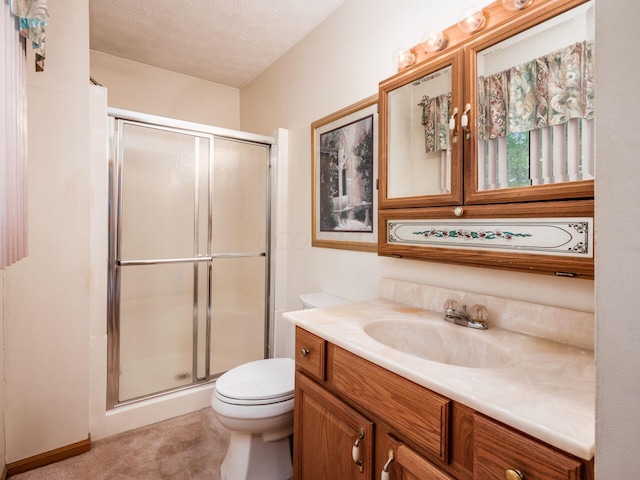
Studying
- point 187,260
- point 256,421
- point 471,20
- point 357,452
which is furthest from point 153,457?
point 471,20

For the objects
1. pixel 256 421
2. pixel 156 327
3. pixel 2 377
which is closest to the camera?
pixel 256 421

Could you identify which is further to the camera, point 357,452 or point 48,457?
point 48,457

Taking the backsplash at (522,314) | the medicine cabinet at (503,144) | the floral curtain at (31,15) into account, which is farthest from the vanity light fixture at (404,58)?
the floral curtain at (31,15)

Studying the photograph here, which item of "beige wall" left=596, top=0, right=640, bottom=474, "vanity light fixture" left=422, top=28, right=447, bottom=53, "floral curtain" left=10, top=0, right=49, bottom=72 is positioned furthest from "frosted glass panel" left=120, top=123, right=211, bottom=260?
"beige wall" left=596, top=0, right=640, bottom=474

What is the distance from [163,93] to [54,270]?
1.84 meters

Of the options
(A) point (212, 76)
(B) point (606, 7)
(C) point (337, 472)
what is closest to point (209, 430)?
(C) point (337, 472)

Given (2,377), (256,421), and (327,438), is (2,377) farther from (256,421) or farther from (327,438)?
(327,438)

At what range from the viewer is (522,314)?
3.69 feet

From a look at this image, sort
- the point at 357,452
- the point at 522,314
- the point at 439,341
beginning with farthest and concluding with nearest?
the point at 439,341
the point at 522,314
the point at 357,452

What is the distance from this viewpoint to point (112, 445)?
1.82 m

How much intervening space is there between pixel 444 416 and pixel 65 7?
2.42 metres

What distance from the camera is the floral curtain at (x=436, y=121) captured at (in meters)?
1.23

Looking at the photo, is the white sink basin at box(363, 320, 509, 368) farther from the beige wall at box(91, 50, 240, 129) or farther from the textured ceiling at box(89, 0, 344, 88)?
the beige wall at box(91, 50, 240, 129)

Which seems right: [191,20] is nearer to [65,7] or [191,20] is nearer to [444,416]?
A: [65,7]
